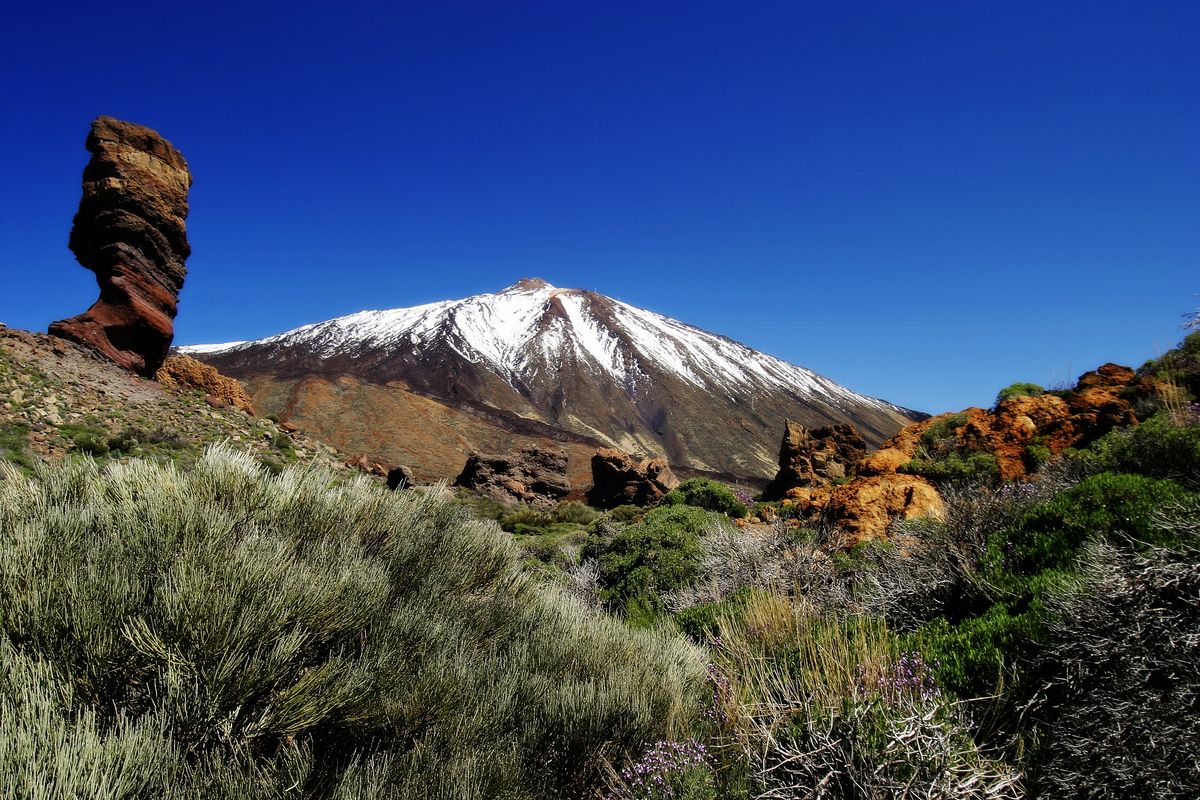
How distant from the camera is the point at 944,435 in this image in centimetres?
1133

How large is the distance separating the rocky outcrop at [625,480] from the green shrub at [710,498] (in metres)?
10.3

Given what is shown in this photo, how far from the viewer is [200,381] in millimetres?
25000

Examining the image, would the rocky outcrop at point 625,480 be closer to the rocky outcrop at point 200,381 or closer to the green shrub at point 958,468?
the green shrub at point 958,468

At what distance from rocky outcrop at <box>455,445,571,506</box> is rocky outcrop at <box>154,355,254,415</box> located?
10.8 meters

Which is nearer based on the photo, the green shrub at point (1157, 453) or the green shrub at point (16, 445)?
the green shrub at point (1157, 453)

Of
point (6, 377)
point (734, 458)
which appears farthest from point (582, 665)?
point (734, 458)

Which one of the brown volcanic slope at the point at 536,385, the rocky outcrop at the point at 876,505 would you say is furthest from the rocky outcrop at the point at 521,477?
the rocky outcrop at the point at 876,505

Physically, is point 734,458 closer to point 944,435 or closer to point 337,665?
point 944,435

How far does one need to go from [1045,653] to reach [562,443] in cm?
4529

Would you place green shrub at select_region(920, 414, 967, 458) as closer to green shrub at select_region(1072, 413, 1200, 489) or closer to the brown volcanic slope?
green shrub at select_region(1072, 413, 1200, 489)

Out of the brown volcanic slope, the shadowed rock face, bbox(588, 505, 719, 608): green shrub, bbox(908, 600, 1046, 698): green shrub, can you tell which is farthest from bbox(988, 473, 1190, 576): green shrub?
the brown volcanic slope

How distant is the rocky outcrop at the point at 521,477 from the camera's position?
2806cm

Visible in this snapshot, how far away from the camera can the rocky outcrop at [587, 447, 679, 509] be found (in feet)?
85.2

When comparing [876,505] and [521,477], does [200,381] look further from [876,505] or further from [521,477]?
[876,505]
